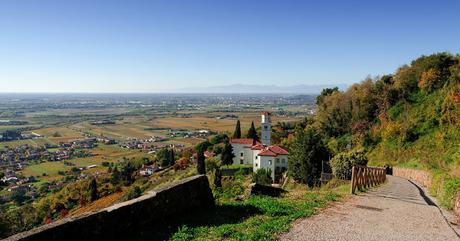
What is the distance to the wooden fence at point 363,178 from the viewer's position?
556 inches

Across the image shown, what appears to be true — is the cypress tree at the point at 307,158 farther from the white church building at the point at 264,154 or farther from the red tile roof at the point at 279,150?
the red tile roof at the point at 279,150

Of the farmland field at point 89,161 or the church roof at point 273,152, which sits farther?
the farmland field at point 89,161

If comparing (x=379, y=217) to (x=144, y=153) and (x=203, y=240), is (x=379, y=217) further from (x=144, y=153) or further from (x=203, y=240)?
(x=144, y=153)

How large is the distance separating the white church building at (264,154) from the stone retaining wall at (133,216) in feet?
108

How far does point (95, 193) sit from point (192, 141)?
67.9 m

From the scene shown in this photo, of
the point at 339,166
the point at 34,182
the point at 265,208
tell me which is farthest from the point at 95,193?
the point at 265,208

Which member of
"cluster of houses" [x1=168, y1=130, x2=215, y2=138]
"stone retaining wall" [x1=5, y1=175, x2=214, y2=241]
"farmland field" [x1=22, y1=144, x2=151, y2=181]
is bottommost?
"farmland field" [x1=22, y1=144, x2=151, y2=181]

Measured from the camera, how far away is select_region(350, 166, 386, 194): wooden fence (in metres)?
14.1

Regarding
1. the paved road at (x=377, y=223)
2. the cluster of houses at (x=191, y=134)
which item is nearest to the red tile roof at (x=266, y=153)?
the paved road at (x=377, y=223)

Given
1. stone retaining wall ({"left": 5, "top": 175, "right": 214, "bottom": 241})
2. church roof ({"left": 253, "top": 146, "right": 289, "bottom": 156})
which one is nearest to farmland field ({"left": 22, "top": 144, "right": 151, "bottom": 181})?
church roof ({"left": 253, "top": 146, "right": 289, "bottom": 156})

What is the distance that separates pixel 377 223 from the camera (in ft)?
30.9

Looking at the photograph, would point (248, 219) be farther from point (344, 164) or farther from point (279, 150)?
point (279, 150)

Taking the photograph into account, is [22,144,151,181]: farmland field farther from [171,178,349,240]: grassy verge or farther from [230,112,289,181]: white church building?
[171,178,349,240]: grassy verge

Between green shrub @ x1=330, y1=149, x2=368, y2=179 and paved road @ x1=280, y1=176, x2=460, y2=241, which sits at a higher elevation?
paved road @ x1=280, y1=176, x2=460, y2=241
